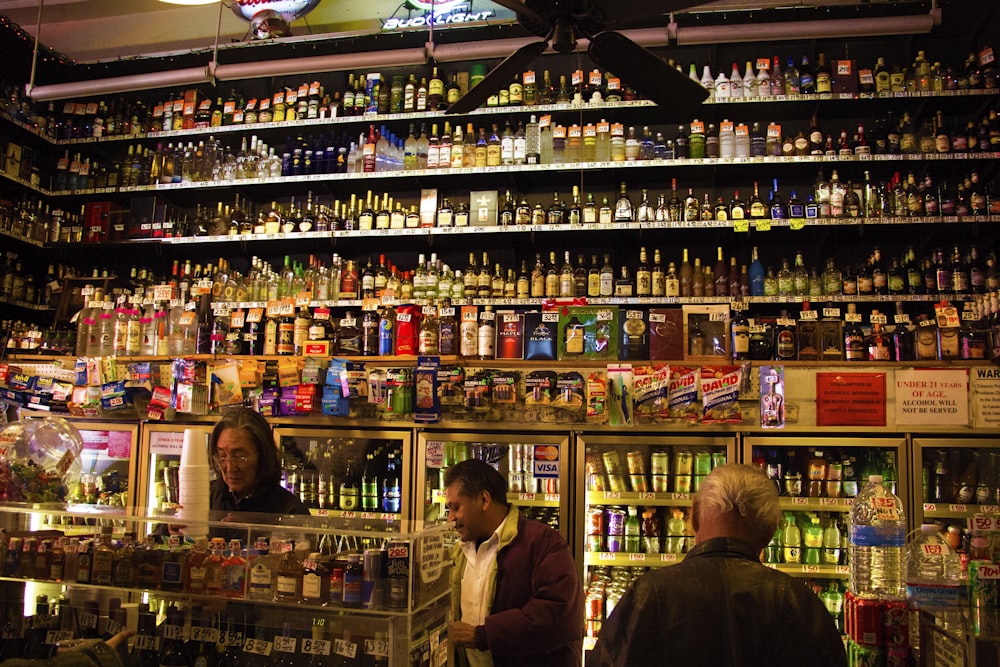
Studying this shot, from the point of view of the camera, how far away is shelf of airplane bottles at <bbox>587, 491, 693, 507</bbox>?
Answer: 13.2 feet

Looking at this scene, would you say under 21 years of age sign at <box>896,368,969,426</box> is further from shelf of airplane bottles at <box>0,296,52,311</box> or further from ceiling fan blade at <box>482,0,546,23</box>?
shelf of airplane bottles at <box>0,296,52,311</box>

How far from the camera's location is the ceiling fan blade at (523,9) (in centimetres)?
287

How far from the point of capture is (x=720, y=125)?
5.79 meters

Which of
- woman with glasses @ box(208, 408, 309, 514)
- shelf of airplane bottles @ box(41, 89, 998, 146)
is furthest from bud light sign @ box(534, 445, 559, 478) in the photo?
shelf of airplane bottles @ box(41, 89, 998, 146)

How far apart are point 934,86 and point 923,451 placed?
9.16 feet

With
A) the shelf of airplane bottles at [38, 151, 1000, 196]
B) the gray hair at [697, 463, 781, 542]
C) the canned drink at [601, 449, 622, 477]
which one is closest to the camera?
the gray hair at [697, 463, 781, 542]

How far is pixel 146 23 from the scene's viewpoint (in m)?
7.23

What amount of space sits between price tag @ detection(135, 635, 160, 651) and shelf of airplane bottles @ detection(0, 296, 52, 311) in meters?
4.73

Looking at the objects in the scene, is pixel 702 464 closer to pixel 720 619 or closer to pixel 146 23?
pixel 720 619

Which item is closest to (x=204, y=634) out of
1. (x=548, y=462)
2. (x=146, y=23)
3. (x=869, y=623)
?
(x=869, y=623)

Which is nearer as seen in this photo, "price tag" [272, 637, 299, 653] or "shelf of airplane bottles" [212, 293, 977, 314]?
"price tag" [272, 637, 299, 653]

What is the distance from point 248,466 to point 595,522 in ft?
5.90

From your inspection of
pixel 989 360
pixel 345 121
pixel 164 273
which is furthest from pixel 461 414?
pixel 164 273

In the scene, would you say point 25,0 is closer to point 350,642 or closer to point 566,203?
point 566,203
